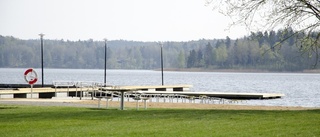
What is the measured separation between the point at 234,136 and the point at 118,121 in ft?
15.7

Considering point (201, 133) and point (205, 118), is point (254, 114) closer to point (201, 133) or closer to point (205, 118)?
point (205, 118)

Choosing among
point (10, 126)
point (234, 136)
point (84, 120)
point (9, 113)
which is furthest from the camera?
point (9, 113)

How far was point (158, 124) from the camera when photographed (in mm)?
18109

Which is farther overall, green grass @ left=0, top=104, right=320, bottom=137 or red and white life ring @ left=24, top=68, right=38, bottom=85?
red and white life ring @ left=24, top=68, right=38, bottom=85

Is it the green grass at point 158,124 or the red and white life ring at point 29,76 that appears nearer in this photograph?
the green grass at point 158,124

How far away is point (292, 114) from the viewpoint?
20.9m

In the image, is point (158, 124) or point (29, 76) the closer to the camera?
point (158, 124)

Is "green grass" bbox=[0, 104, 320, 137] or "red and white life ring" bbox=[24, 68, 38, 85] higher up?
"red and white life ring" bbox=[24, 68, 38, 85]

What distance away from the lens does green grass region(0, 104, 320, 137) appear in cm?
1614

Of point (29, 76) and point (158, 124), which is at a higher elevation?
point (29, 76)

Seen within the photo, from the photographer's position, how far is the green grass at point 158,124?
16.1 meters

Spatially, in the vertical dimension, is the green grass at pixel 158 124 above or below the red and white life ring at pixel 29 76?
below

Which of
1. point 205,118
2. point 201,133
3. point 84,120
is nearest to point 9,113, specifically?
point 84,120

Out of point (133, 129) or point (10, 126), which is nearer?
point (133, 129)
